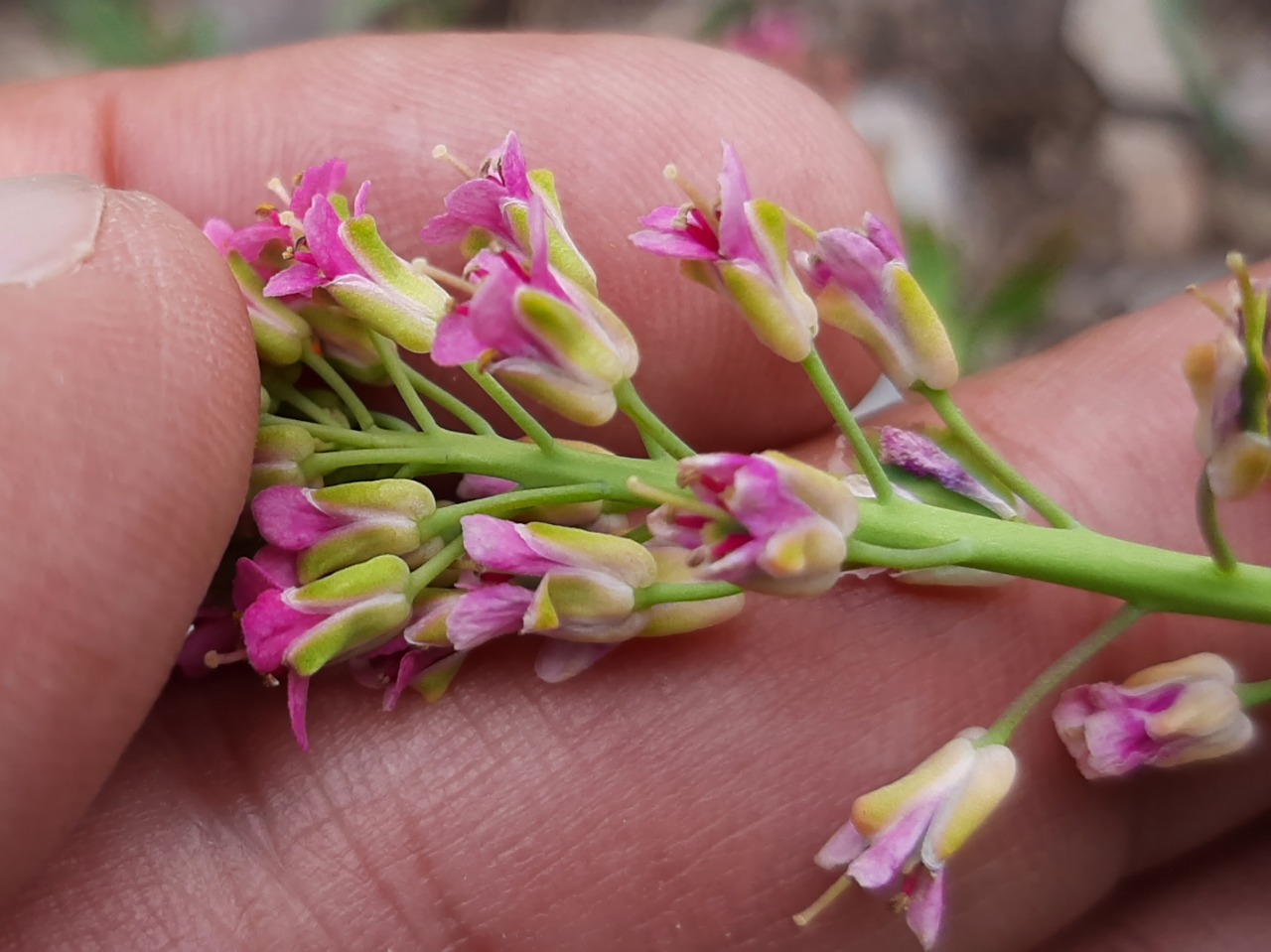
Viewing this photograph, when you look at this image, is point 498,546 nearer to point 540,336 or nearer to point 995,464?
point 540,336

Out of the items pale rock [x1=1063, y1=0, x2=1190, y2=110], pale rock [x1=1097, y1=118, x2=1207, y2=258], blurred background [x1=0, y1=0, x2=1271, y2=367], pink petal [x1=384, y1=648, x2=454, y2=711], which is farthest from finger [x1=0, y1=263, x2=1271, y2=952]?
A: pale rock [x1=1063, y1=0, x2=1190, y2=110]

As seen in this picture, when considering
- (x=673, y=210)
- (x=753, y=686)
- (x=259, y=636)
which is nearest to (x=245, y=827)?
(x=259, y=636)

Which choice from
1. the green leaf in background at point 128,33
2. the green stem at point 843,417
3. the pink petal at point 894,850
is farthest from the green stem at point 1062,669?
the green leaf in background at point 128,33

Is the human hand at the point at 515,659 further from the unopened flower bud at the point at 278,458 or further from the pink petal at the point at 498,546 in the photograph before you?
the pink petal at the point at 498,546

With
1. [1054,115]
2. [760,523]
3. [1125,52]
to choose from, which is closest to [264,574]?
[760,523]

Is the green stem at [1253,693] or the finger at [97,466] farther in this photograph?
the green stem at [1253,693]

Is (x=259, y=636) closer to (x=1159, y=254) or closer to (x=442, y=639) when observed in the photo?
(x=442, y=639)

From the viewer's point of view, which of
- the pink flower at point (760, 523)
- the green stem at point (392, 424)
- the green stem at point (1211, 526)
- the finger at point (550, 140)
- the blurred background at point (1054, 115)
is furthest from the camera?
the blurred background at point (1054, 115)
